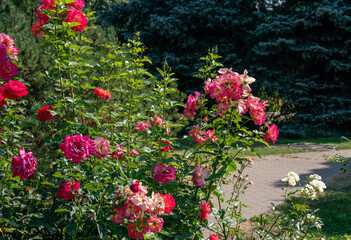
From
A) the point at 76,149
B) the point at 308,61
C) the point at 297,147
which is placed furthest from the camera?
the point at 308,61

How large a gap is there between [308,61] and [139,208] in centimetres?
1112

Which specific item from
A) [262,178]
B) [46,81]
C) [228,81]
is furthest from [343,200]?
[46,81]

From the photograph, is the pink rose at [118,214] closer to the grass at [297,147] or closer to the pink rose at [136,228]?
the pink rose at [136,228]

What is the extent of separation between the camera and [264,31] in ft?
35.6

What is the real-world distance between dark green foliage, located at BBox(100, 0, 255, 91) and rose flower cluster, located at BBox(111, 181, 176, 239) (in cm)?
974

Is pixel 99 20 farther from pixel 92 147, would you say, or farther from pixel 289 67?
pixel 92 147

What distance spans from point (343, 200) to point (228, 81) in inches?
132

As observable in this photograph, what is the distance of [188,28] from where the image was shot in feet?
38.9

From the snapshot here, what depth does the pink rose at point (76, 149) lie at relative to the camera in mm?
1495

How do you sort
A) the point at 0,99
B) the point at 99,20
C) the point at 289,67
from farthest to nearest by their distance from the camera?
the point at 99,20 → the point at 289,67 → the point at 0,99

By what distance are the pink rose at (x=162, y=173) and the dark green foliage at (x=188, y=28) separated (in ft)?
31.2

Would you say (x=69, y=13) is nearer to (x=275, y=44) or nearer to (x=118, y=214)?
(x=118, y=214)

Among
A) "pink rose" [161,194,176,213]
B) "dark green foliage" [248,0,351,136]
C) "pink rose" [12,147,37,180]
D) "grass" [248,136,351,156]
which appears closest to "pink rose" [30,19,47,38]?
"pink rose" [12,147,37,180]

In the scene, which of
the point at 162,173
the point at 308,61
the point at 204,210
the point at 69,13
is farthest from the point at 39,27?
the point at 308,61
